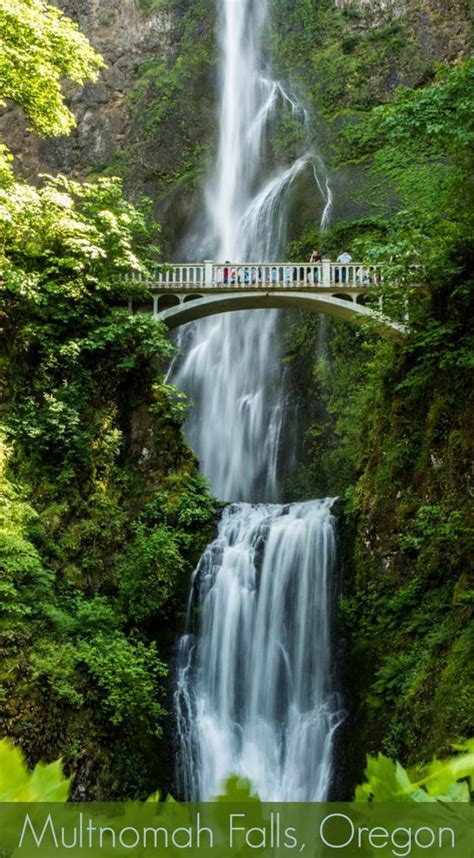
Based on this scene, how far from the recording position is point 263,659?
45.2ft

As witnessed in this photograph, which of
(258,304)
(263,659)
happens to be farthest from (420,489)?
(258,304)

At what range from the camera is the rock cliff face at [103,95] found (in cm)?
3269

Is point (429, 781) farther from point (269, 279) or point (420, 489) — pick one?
point (269, 279)

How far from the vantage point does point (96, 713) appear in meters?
11.7

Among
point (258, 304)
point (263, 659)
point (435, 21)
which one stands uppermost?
point (435, 21)

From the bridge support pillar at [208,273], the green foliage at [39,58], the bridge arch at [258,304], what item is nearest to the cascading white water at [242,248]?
the bridge arch at [258,304]

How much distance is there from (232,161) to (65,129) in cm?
1604

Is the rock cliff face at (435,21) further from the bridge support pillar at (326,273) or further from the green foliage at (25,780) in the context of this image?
the green foliage at (25,780)

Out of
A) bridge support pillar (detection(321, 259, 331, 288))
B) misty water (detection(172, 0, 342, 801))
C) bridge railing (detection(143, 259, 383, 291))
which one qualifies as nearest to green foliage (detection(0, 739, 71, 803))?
misty water (detection(172, 0, 342, 801))

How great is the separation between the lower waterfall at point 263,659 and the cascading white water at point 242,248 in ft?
25.6

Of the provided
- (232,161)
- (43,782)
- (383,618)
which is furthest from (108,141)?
(43,782)

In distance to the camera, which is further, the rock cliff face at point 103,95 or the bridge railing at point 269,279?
the rock cliff face at point 103,95

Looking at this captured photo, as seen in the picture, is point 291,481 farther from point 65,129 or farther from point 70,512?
point 65,129

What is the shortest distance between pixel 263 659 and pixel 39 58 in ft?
37.9
